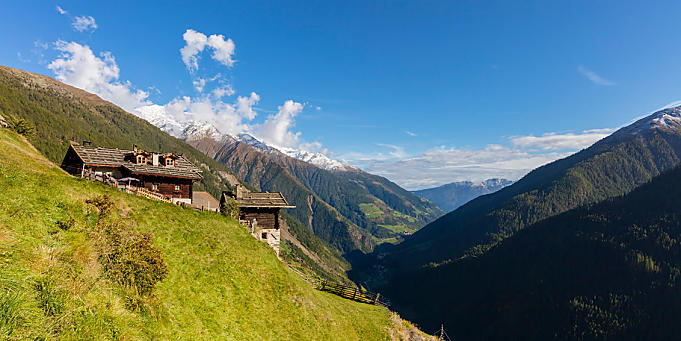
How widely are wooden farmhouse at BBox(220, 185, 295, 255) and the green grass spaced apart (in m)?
11.1

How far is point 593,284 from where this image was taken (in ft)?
496

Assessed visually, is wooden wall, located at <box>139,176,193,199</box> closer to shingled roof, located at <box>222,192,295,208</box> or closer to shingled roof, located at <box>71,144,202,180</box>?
shingled roof, located at <box>71,144,202,180</box>

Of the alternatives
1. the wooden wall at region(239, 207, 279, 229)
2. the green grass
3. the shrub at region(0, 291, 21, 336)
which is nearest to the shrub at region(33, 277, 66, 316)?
the green grass

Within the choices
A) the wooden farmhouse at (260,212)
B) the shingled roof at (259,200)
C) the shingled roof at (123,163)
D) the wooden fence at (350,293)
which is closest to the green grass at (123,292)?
the wooden farmhouse at (260,212)

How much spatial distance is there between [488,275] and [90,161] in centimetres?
23330

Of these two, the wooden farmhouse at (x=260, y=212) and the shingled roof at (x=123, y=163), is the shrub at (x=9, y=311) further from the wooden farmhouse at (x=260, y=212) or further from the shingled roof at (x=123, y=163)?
the shingled roof at (x=123, y=163)

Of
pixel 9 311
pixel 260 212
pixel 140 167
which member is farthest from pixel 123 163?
pixel 9 311

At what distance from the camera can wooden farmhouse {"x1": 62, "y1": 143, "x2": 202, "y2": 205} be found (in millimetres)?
35594

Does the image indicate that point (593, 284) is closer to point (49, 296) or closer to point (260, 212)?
point (260, 212)

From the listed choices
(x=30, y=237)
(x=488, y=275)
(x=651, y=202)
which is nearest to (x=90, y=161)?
(x=30, y=237)

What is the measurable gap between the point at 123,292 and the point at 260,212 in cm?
2815

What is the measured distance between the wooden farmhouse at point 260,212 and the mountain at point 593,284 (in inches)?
6776

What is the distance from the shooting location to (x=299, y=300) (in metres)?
26.0

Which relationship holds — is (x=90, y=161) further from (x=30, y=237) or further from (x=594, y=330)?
(x=594, y=330)
